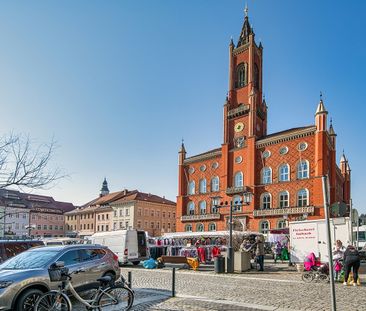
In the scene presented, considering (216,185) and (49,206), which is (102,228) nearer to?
(49,206)

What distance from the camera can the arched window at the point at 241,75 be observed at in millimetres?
53434

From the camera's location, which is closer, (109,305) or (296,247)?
(109,305)

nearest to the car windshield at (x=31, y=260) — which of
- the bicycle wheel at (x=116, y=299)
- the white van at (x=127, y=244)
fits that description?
the bicycle wheel at (x=116, y=299)

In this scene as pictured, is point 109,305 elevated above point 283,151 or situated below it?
below

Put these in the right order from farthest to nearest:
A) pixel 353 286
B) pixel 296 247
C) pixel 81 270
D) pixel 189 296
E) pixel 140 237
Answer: pixel 140 237 → pixel 296 247 → pixel 353 286 → pixel 189 296 → pixel 81 270

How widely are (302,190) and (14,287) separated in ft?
124

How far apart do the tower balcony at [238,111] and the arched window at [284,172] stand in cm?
993

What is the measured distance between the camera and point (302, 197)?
41375 millimetres

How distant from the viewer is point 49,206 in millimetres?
100812

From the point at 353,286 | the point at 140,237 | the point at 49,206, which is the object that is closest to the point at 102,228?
the point at 49,206

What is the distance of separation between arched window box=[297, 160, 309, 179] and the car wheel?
123 feet

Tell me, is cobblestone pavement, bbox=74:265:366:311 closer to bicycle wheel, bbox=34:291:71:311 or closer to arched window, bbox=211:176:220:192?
bicycle wheel, bbox=34:291:71:311

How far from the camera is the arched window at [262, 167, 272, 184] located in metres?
44.8

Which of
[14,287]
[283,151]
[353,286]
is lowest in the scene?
[353,286]
